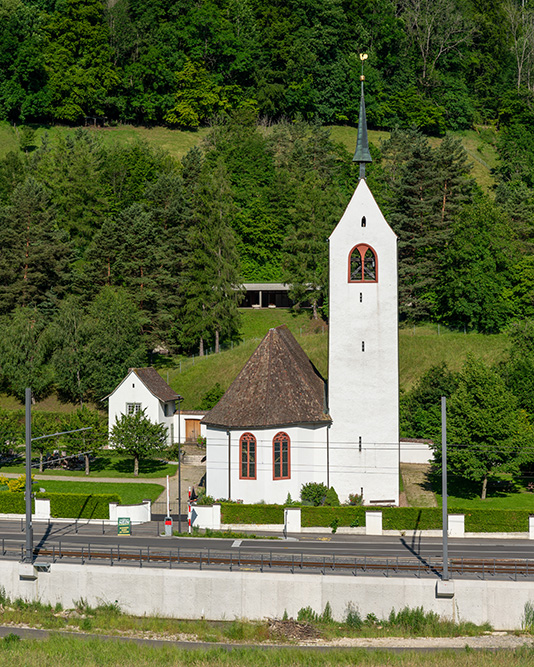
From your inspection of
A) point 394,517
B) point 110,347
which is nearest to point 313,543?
point 394,517

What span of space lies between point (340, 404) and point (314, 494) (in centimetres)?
640

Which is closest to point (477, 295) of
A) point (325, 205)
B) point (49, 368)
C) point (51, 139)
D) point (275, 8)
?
point (325, 205)

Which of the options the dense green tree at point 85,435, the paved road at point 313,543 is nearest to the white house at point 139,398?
the dense green tree at point 85,435

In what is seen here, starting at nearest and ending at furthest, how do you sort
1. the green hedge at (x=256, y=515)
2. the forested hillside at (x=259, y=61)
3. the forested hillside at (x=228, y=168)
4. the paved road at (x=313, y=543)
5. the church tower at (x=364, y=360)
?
the paved road at (x=313, y=543)
the green hedge at (x=256, y=515)
the church tower at (x=364, y=360)
the forested hillside at (x=228, y=168)
the forested hillside at (x=259, y=61)

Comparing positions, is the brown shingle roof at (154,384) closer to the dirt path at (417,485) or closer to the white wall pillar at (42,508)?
the white wall pillar at (42,508)

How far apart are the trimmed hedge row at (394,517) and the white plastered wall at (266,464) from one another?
2437 mm

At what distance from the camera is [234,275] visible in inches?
3708

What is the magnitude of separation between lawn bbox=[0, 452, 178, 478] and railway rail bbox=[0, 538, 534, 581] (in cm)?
1900

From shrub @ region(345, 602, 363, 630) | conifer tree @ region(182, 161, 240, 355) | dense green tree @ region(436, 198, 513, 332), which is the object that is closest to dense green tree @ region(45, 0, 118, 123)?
conifer tree @ region(182, 161, 240, 355)

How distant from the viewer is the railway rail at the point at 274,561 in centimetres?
4584

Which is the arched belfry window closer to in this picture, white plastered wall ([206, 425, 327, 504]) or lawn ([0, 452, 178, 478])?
white plastered wall ([206, 425, 327, 504])

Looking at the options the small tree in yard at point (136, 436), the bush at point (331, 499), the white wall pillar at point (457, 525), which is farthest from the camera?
the small tree in yard at point (136, 436)

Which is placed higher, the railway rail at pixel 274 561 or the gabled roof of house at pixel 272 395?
the gabled roof of house at pixel 272 395

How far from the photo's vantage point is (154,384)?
7844 centimetres
